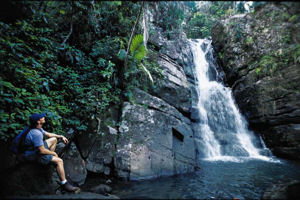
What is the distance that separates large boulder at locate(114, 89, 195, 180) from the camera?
496 centimetres

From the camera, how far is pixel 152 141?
5570 millimetres

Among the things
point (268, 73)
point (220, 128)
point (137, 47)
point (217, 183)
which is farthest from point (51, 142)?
point (268, 73)

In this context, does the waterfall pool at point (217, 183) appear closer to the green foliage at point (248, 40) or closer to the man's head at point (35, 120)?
the man's head at point (35, 120)

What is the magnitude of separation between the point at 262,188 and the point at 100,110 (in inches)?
226

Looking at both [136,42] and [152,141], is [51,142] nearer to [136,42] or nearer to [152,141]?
[152,141]

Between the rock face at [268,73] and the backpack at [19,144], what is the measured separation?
33.2 ft

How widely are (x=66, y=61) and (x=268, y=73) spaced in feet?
36.0

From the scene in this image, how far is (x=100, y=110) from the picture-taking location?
5566mm

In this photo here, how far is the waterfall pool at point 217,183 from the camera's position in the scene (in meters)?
3.88

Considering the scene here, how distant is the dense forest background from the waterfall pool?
9.51 ft

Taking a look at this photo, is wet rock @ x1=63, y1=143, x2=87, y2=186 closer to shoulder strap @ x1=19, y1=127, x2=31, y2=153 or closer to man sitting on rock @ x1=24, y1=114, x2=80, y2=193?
man sitting on rock @ x1=24, y1=114, x2=80, y2=193

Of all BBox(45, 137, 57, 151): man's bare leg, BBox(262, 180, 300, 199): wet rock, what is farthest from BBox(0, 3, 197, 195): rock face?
BBox(262, 180, 300, 199): wet rock

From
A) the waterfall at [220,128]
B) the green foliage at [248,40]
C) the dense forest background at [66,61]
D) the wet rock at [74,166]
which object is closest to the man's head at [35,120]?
the dense forest background at [66,61]

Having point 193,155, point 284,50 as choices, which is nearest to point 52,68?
point 193,155
